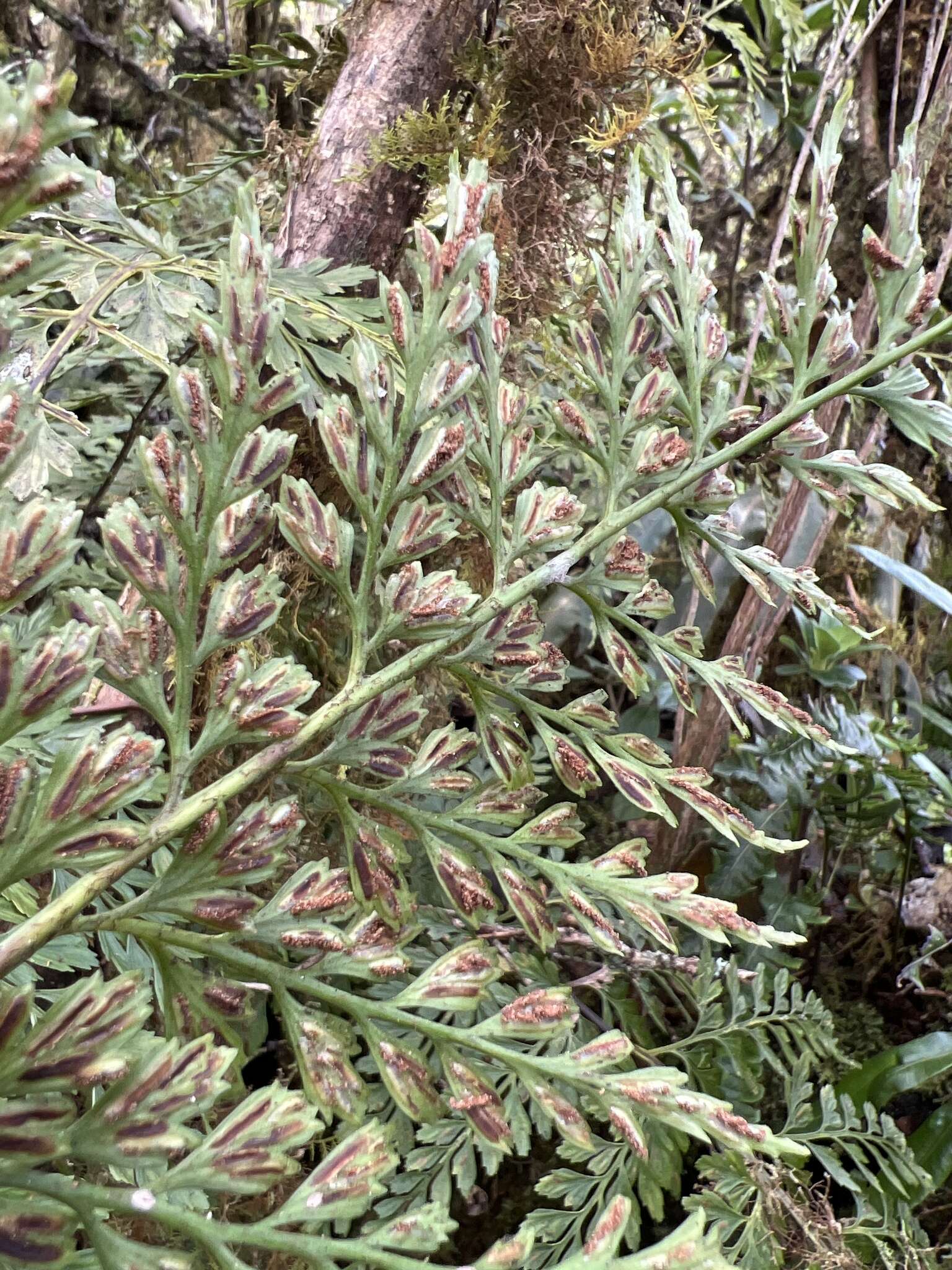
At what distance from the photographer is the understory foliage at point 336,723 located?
0.41 metres

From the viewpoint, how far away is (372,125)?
34.4 inches

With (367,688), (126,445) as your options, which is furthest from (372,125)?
(367,688)

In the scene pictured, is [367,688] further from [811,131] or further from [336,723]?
[811,131]

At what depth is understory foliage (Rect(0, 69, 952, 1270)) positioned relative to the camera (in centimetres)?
41

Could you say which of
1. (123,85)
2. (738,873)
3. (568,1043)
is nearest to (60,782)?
(568,1043)

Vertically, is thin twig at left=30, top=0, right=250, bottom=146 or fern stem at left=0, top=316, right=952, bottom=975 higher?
thin twig at left=30, top=0, right=250, bottom=146

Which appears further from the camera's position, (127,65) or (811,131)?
(127,65)

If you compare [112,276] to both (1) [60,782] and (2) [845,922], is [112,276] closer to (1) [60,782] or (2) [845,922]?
(1) [60,782]

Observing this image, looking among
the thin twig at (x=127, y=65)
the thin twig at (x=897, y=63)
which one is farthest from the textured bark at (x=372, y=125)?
the thin twig at (x=127, y=65)

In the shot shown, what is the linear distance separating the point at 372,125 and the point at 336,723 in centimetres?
62

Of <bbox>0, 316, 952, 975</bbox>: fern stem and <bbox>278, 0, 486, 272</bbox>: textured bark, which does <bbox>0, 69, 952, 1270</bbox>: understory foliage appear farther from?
<bbox>278, 0, 486, 272</bbox>: textured bark

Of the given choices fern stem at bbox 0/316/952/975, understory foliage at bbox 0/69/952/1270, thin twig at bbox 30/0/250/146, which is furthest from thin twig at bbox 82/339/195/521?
thin twig at bbox 30/0/250/146

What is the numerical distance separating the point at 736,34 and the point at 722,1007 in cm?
114

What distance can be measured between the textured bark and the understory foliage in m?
0.11
